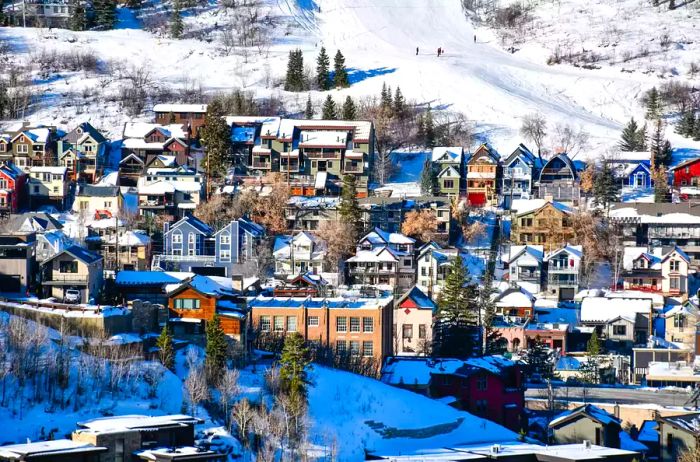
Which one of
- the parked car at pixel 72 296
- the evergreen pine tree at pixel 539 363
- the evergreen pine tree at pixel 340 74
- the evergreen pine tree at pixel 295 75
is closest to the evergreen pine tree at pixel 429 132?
the evergreen pine tree at pixel 340 74

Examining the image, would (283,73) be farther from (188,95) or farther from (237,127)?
(237,127)

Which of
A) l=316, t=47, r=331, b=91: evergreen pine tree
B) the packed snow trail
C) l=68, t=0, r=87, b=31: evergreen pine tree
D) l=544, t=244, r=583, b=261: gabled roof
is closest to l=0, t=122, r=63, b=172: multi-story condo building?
l=316, t=47, r=331, b=91: evergreen pine tree

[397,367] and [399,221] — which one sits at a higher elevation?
[399,221]

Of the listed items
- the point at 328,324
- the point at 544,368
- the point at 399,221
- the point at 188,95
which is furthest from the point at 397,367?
the point at 188,95

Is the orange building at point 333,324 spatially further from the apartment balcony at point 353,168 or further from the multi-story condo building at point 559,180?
the apartment balcony at point 353,168

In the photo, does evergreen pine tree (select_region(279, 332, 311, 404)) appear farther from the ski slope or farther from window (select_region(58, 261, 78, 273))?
the ski slope

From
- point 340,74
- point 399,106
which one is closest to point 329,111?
point 399,106
